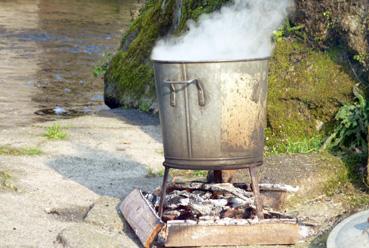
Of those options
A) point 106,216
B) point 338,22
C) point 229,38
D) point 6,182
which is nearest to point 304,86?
point 338,22

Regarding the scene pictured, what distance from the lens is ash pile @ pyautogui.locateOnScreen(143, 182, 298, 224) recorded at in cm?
568

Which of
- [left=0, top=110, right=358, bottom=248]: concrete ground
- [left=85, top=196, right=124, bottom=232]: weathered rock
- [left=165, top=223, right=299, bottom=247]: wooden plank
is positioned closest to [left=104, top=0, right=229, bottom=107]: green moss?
[left=0, top=110, right=358, bottom=248]: concrete ground

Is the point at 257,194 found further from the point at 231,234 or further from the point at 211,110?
the point at 211,110

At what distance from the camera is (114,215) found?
19.8 ft

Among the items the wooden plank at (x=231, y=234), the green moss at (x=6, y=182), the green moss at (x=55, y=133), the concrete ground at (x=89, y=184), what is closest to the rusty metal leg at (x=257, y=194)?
the wooden plank at (x=231, y=234)

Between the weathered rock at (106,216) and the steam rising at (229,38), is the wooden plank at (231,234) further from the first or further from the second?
the steam rising at (229,38)

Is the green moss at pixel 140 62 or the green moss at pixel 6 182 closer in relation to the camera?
the green moss at pixel 6 182

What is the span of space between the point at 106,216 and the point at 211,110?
115cm

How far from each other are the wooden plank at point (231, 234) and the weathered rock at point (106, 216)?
61cm

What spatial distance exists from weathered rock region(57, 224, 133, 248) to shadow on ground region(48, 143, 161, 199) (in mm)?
840

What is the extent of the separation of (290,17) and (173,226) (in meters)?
3.05

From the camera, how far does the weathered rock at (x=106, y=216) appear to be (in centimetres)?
594

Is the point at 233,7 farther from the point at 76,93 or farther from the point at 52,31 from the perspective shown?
the point at 52,31

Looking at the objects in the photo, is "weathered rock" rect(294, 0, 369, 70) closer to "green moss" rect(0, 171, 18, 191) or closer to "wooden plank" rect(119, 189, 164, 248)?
"wooden plank" rect(119, 189, 164, 248)
